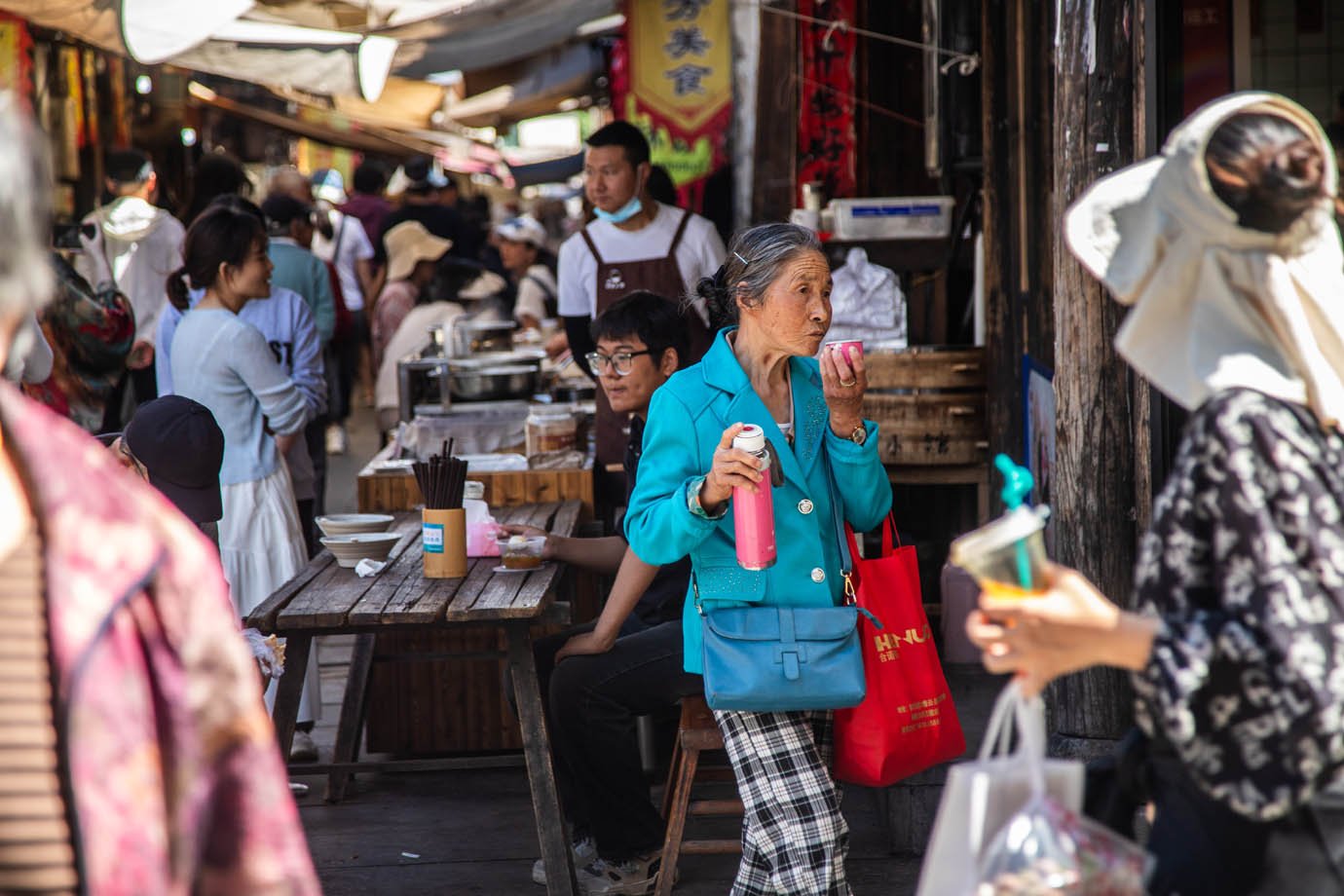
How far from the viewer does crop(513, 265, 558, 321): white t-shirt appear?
11141mm

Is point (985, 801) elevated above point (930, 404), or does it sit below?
below

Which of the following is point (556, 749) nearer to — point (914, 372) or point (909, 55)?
point (914, 372)

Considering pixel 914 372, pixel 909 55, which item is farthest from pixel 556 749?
pixel 909 55

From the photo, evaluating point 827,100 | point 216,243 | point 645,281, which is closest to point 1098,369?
point 645,281

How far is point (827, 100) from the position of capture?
7648 millimetres

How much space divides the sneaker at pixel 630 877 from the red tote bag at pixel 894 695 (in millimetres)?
1083

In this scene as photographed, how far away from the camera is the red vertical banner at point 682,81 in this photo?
1068 centimetres

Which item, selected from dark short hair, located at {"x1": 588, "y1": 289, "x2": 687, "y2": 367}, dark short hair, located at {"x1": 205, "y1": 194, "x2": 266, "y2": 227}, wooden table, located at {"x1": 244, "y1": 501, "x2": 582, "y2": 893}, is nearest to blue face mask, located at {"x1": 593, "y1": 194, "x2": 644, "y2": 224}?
dark short hair, located at {"x1": 205, "y1": 194, "x2": 266, "y2": 227}

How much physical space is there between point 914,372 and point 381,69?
405cm

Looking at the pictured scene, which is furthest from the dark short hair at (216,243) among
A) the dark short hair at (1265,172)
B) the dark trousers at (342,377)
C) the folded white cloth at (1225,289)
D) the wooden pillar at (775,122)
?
the dark short hair at (1265,172)

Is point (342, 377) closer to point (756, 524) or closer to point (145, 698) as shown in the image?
point (756, 524)

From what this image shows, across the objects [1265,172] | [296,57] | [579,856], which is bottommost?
[579,856]

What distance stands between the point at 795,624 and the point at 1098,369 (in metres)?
1.17

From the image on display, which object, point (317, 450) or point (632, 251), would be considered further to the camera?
point (317, 450)
